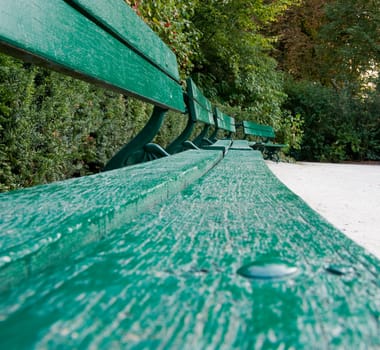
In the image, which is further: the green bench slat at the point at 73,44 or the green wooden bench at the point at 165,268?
the green bench slat at the point at 73,44

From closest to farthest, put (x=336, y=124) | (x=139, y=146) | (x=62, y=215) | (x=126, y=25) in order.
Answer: (x=62, y=215) < (x=126, y=25) < (x=139, y=146) < (x=336, y=124)

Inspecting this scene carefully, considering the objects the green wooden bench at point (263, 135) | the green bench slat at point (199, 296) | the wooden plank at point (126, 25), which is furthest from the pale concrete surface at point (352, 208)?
the green wooden bench at point (263, 135)

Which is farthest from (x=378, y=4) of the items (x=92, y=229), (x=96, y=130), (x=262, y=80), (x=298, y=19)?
(x=92, y=229)

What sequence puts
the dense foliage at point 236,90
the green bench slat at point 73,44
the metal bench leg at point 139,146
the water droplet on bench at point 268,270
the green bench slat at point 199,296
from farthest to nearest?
1. the dense foliage at point 236,90
2. the metal bench leg at point 139,146
3. the green bench slat at point 73,44
4. the water droplet on bench at point 268,270
5. the green bench slat at point 199,296

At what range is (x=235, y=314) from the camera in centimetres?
33

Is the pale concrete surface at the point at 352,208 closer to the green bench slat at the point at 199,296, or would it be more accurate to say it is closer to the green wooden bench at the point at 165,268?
the green wooden bench at the point at 165,268

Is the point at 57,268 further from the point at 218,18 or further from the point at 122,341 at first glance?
the point at 218,18

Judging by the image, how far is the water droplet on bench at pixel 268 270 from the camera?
1.34 feet

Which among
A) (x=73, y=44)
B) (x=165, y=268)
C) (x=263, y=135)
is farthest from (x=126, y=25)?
(x=263, y=135)

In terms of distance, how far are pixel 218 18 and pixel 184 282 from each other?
11.0 meters

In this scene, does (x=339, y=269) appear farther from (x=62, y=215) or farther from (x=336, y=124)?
(x=336, y=124)

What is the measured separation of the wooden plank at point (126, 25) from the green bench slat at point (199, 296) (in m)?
0.78

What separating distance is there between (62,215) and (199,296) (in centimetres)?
28

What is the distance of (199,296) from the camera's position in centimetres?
36
